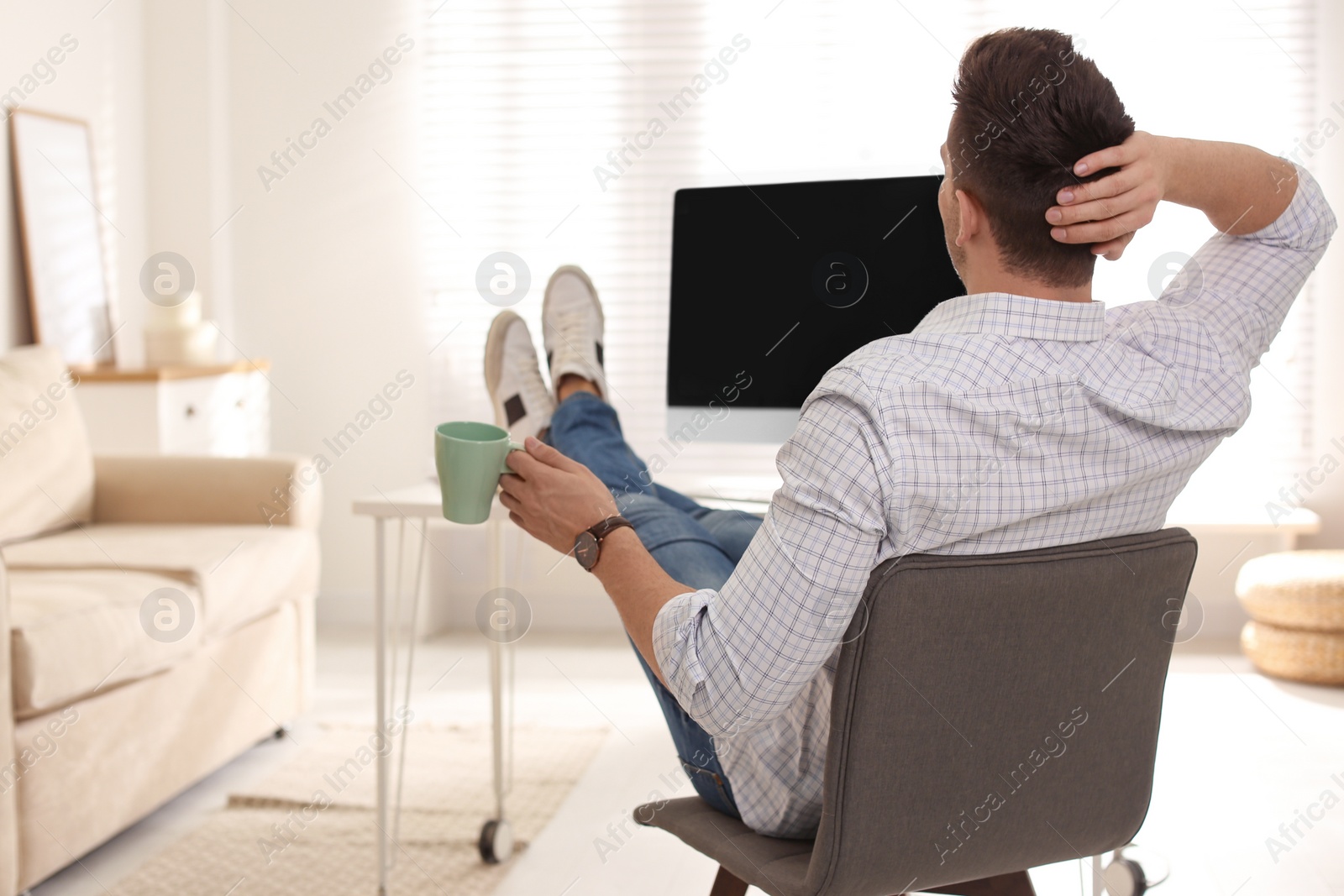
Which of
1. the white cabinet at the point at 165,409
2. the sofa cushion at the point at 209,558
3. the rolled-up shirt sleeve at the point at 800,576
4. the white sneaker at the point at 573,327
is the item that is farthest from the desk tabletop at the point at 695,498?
the white cabinet at the point at 165,409

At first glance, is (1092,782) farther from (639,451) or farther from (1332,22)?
(1332,22)

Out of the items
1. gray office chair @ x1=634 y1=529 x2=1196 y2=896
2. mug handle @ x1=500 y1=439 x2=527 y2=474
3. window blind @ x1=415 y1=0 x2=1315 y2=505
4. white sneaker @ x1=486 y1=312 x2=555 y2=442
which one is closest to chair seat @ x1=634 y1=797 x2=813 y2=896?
gray office chair @ x1=634 y1=529 x2=1196 y2=896

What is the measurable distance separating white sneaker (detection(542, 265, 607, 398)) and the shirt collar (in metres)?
0.84

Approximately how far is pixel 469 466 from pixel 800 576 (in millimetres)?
392

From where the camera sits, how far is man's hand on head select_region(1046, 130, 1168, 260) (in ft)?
2.80

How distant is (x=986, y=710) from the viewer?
0.85m

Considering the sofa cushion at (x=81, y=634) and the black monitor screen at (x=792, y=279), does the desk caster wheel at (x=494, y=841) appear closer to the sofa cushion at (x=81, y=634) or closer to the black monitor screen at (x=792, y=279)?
the sofa cushion at (x=81, y=634)

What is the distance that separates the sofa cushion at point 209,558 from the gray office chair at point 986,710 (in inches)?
62.6

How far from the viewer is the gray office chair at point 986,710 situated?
812 millimetres

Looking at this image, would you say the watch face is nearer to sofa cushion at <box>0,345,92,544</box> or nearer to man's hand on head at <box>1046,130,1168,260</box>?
man's hand on head at <box>1046,130,1168,260</box>

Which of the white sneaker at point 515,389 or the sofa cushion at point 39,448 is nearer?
the white sneaker at point 515,389

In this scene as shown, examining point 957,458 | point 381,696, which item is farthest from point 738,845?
point 381,696

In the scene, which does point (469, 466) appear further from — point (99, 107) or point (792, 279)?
point (99, 107)

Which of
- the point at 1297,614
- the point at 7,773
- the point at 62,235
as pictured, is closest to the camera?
the point at 7,773
